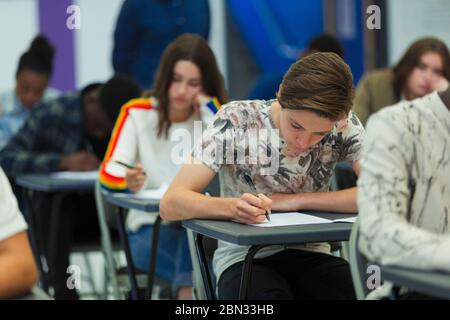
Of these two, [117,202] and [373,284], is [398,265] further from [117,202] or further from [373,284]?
[117,202]

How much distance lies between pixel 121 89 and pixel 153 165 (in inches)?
37.4

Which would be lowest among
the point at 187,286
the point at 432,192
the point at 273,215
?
the point at 187,286

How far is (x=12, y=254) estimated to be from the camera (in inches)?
71.0

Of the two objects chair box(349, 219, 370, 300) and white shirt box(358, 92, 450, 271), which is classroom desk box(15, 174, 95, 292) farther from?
white shirt box(358, 92, 450, 271)

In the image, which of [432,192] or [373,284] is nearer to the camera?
[432,192]

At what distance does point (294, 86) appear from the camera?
7.31 feet

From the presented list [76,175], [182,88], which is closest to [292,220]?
[182,88]

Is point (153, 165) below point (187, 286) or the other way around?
the other way around

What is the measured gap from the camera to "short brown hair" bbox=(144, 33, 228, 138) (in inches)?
139

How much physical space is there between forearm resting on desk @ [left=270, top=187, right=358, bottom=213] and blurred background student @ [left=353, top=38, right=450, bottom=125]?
66.5 inches

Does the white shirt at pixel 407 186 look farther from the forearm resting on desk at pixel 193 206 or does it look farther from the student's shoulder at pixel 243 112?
the student's shoulder at pixel 243 112

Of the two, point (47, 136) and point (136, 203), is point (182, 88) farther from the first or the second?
point (47, 136)

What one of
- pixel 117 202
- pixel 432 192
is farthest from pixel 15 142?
pixel 432 192

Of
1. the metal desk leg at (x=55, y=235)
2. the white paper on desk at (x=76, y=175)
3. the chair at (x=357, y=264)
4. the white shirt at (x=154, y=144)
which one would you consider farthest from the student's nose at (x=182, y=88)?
the chair at (x=357, y=264)
